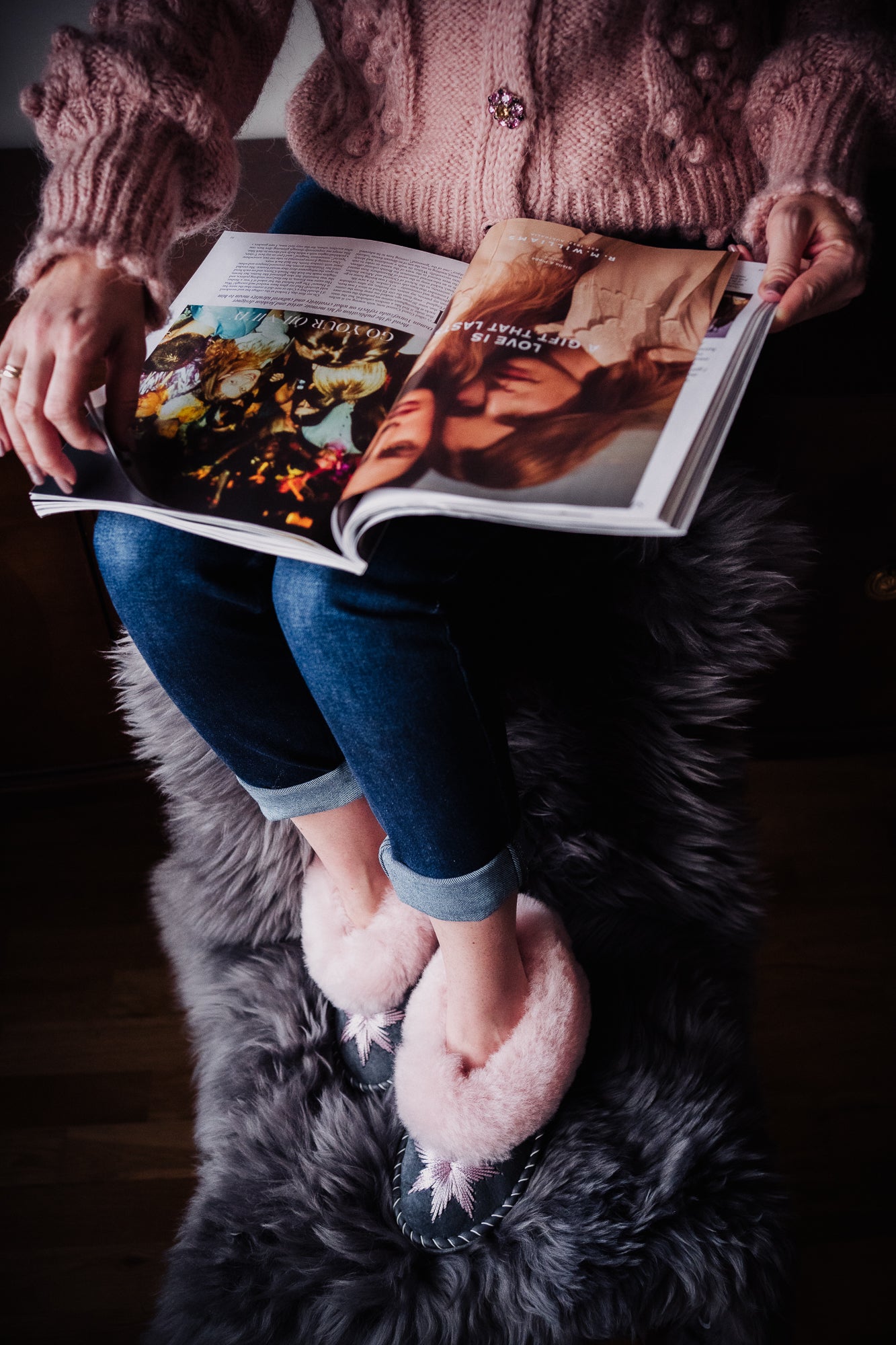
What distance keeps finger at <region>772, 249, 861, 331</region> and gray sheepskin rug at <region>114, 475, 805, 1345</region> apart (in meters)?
0.15

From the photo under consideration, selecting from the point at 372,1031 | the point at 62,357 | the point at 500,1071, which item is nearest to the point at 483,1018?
the point at 500,1071

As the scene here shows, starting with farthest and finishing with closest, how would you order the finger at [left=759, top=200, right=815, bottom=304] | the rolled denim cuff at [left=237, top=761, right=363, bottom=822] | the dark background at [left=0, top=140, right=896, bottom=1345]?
the dark background at [left=0, top=140, right=896, bottom=1345] → the rolled denim cuff at [left=237, top=761, right=363, bottom=822] → the finger at [left=759, top=200, right=815, bottom=304]

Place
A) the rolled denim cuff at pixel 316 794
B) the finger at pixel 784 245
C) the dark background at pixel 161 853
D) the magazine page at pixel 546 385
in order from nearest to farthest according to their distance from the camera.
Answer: the magazine page at pixel 546 385 → the finger at pixel 784 245 → the rolled denim cuff at pixel 316 794 → the dark background at pixel 161 853

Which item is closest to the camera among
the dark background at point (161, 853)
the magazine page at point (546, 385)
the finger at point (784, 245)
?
the magazine page at point (546, 385)

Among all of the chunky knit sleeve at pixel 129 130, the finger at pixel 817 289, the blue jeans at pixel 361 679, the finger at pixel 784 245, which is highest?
the chunky knit sleeve at pixel 129 130

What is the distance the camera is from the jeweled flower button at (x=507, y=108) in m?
0.62

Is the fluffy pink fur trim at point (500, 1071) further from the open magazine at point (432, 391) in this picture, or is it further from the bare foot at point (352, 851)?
the open magazine at point (432, 391)

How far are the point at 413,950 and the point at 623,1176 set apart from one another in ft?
0.69

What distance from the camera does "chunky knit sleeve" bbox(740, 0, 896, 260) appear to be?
0.59 metres

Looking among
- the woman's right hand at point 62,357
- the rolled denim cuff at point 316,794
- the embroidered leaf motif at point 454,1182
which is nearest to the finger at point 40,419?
the woman's right hand at point 62,357

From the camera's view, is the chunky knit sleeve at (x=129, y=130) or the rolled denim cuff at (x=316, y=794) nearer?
the chunky knit sleeve at (x=129, y=130)

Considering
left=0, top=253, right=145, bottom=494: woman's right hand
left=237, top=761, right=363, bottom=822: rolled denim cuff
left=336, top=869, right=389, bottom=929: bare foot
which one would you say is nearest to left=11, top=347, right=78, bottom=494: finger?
left=0, top=253, right=145, bottom=494: woman's right hand

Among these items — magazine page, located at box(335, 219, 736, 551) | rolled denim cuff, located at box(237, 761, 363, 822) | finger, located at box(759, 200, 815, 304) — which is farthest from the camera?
rolled denim cuff, located at box(237, 761, 363, 822)

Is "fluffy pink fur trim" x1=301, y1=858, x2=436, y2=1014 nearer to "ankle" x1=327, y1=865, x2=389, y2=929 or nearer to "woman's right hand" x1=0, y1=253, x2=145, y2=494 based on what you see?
"ankle" x1=327, y1=865, x2=389, y2=929
